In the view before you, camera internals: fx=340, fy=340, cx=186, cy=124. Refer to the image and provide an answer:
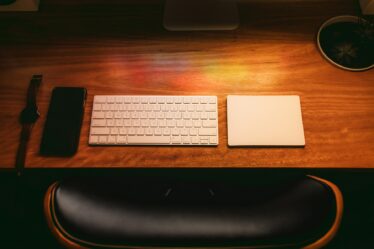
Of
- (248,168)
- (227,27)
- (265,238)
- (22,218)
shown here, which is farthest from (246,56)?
(22,218)

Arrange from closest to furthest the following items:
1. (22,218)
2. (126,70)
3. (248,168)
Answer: (248,168) < (126,70) < (22,218)

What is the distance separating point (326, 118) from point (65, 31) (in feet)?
2.75

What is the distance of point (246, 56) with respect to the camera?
1039 millimetres

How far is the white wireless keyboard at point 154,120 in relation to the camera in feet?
2.97

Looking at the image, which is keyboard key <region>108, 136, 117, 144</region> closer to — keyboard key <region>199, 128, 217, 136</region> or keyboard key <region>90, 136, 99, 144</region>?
keyboard key <region>90, 136, 99, 144</region>

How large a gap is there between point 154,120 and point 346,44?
634mm

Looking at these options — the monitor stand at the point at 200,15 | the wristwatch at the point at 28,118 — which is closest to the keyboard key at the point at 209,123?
the monitor stand at the point at 200,15

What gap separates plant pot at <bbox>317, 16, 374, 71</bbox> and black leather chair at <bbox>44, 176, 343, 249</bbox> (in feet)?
1.82

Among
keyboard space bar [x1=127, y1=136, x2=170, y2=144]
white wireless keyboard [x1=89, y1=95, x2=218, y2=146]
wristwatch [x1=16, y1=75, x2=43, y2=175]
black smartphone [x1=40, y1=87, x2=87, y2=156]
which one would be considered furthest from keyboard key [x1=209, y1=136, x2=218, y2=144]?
wristwatch [x1=16, y1=75, x2=43, y2=175]

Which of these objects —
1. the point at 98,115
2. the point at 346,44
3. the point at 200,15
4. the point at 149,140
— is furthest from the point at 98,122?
the point at 346,44

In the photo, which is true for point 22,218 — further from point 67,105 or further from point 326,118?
point 326,118

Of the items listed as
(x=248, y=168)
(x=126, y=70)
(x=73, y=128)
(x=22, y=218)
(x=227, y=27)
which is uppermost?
(x=227, y=27)

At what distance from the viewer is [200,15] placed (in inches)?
42.1

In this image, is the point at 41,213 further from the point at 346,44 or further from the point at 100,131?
the point at 346,44
